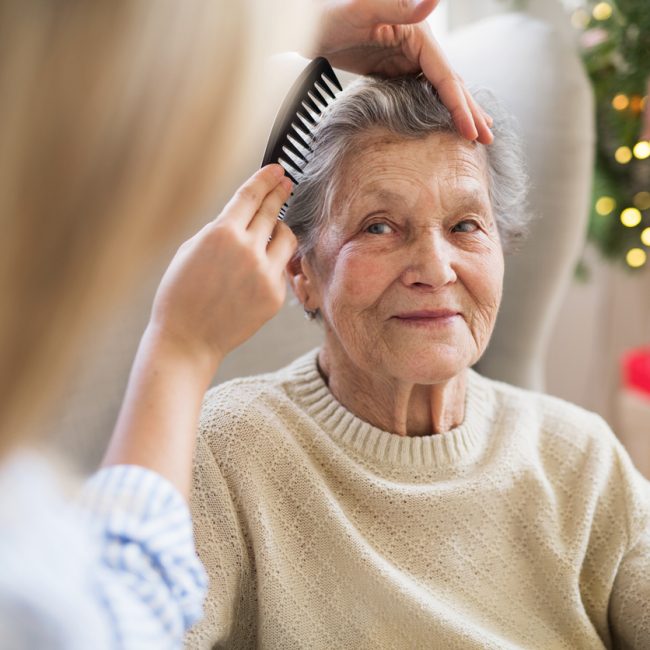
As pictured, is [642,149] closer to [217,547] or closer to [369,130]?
[369,130]

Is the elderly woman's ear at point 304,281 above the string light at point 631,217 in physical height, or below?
below

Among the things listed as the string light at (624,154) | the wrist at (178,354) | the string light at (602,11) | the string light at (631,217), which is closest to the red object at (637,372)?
the string light at (631,217)

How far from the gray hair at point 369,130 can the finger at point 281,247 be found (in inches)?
8.2

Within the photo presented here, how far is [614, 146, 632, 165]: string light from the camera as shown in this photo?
2.24 m

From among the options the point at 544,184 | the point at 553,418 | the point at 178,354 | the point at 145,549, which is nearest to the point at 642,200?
the point at 544,184

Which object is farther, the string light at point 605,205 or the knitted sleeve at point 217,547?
the string light at point 605,205

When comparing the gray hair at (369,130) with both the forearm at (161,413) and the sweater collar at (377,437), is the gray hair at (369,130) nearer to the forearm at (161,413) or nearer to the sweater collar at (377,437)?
the sweater collar at (377,437)

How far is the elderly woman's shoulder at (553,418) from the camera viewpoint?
1.33 m

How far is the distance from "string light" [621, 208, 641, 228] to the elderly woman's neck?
47.2 inches

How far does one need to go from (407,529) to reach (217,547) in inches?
10.7

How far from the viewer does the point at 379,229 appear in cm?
117

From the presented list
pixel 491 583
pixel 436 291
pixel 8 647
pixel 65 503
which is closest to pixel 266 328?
pixel 436 291

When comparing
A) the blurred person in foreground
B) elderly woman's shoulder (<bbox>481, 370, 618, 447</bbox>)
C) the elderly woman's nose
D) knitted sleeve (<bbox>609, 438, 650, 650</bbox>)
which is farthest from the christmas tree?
the blurred person in foreground

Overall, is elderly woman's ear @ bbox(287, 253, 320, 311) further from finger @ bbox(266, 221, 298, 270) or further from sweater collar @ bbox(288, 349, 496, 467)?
finger @ bbox(266, 221, 298, 270)
